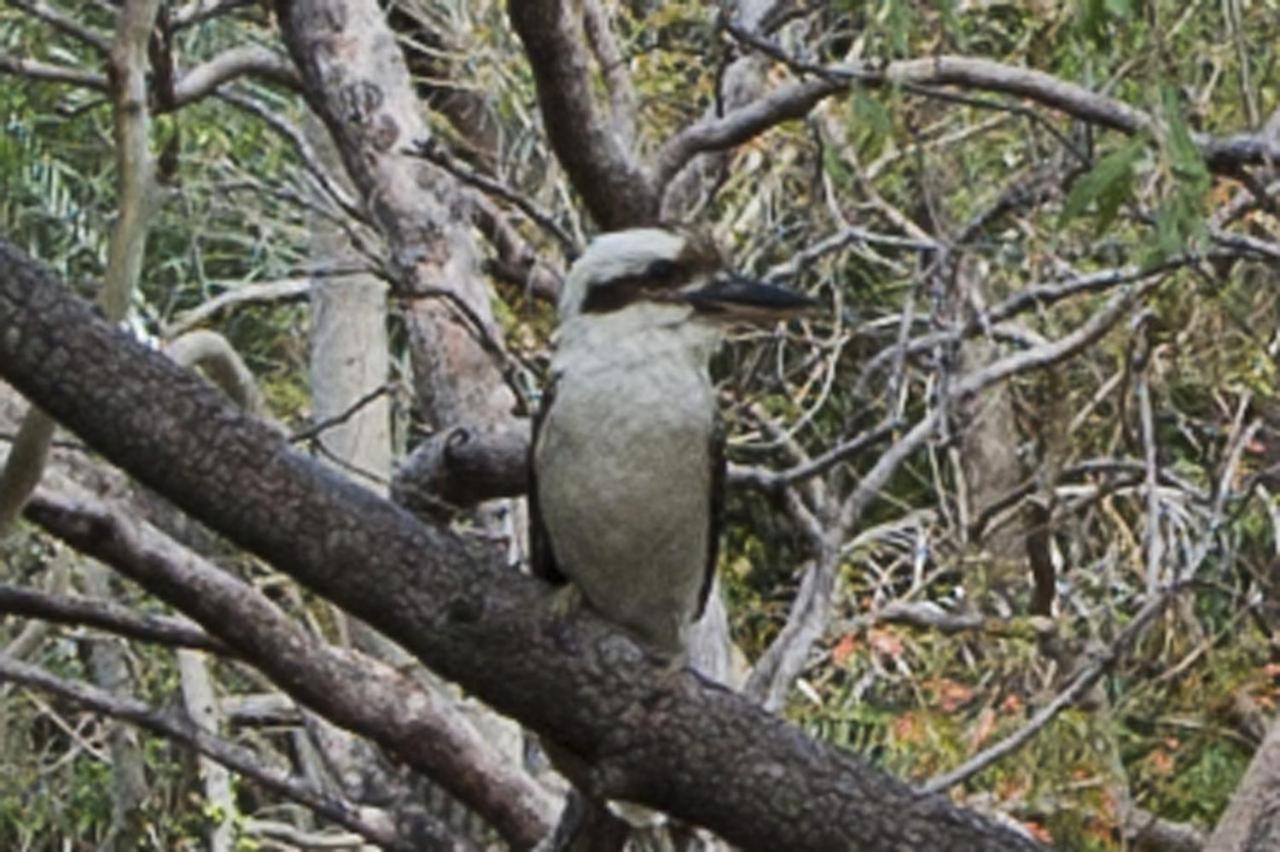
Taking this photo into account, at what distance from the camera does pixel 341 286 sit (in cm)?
712

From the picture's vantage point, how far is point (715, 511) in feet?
13.3

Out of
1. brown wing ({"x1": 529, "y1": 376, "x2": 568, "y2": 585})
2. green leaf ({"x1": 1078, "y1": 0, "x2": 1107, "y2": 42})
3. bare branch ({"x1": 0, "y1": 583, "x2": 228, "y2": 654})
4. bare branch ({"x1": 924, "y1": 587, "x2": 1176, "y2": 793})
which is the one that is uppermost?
green leaf ({"x1": 1078, "y1": 0, "x2": 1107, "y2": 42})

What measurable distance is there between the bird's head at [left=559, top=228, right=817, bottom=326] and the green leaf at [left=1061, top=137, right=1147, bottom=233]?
1.53 ft

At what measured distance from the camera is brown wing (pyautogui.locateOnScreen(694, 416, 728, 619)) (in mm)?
3910

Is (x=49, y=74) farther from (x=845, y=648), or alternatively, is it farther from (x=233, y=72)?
(x=845, y=648)

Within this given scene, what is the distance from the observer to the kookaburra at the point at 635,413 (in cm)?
377

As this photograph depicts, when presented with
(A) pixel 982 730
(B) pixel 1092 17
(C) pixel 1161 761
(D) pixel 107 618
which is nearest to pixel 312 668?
(D) pixel 107 618

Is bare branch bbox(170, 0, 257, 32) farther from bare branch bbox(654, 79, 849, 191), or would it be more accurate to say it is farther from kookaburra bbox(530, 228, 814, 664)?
kookaburra bbox(530, 228, 814, 664)

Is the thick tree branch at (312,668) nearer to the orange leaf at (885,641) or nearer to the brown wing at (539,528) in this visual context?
the brown wing at (539,528)

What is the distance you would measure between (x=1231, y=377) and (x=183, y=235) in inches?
183

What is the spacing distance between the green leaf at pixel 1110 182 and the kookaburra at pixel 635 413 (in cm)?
41

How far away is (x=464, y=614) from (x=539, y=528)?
2.62 feet

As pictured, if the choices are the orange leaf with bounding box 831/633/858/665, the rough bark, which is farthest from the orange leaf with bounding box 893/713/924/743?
the rough bark

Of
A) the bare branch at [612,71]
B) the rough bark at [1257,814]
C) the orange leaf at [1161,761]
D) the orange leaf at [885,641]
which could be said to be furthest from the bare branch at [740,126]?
the orange leaf at [1161,761]
